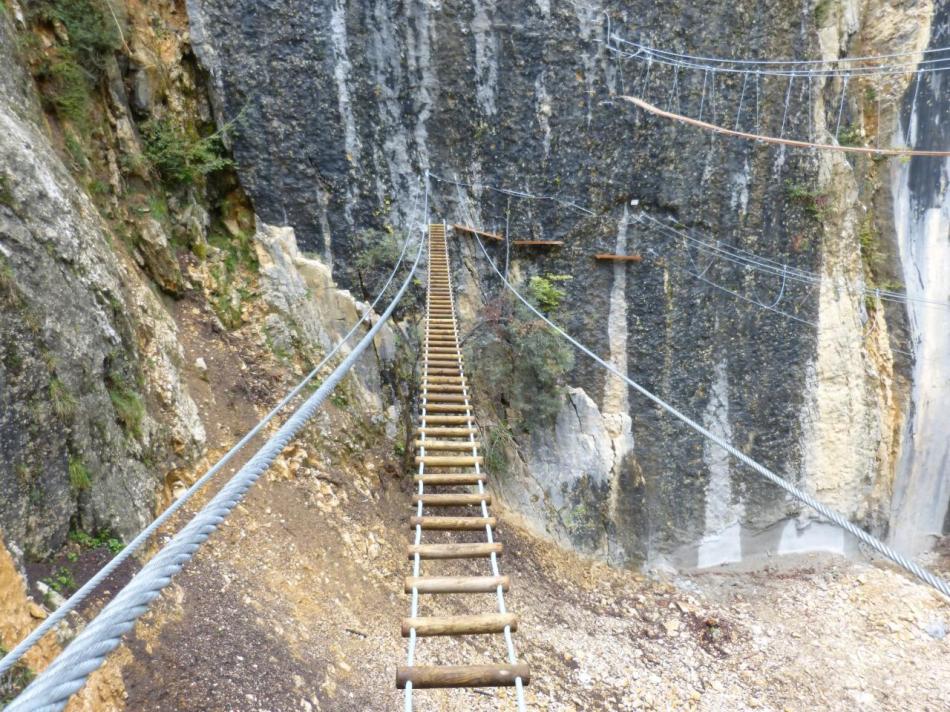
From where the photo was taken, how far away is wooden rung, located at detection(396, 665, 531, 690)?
83.6 inches

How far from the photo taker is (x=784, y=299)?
29.8 feet

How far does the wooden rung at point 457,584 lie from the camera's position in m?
2.69

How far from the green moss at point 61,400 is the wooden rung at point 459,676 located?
2726 millimetres

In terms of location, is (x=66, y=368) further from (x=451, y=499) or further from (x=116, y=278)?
(x=451, y=499)

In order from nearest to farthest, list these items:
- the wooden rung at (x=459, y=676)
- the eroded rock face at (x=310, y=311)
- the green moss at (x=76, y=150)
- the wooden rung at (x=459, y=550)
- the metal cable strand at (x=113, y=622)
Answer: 1. the metal cable strand at (x=113, y=622)
2. the wooden rung at (x=459, y=676)
3. the wooden rung at (x=459, y=550)
4. the green moss at (x=76, y=150)
5. the eroded rock face at (x=310, y=311)

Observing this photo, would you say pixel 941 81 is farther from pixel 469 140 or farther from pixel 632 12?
pixel 469 140

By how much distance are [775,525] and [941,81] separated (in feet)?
30.1

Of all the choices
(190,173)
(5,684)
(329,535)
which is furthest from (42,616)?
(190,173)

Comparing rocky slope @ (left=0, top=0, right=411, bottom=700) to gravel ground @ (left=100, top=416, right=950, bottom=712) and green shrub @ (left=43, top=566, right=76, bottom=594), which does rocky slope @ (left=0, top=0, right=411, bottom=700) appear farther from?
gravel ground @ (left=100, top=416, right=950, bottom=712)

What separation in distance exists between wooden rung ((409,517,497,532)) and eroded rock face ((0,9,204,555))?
214 centimetres

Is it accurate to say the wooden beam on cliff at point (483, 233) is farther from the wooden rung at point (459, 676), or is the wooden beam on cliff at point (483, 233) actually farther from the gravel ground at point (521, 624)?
the wooden rung at point (459, 676)

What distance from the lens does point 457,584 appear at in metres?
2.79

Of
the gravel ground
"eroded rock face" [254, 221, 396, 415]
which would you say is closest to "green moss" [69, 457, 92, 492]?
the gravel ground

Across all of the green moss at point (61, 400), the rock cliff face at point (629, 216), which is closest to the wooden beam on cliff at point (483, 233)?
the rock cliff face at point (629, 216)
